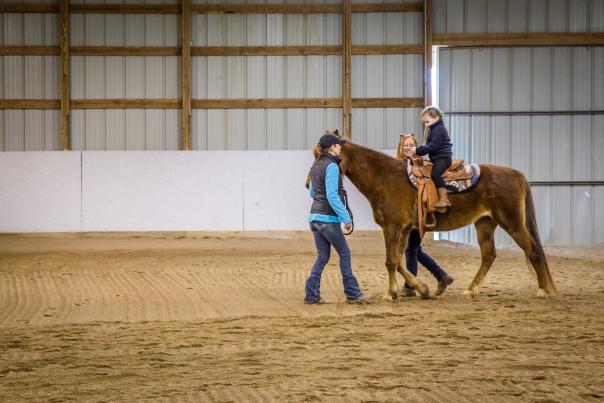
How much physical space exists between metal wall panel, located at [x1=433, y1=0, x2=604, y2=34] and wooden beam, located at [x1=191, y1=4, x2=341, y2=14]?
8.84 feet

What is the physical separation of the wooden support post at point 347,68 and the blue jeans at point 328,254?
11458 mm

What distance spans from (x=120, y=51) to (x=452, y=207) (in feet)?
43.4

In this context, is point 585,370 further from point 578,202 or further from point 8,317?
point 578,202

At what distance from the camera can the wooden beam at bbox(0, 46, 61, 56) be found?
20938mm

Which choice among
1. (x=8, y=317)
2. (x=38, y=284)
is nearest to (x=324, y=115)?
(x=38, y=284)

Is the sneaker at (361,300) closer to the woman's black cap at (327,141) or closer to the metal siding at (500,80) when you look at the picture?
the woman's black cap at (327,141)

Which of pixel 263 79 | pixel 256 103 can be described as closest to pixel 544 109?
pixel 263 79

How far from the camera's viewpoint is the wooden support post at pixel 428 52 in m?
20.6

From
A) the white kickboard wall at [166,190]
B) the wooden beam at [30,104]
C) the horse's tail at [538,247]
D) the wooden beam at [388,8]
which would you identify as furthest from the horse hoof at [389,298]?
the wooden beam at [30,104]

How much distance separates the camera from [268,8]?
69.0 ft

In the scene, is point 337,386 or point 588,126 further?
point 588,126

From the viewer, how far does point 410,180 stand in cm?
979

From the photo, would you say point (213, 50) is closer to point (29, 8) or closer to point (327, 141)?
point (29, 8)

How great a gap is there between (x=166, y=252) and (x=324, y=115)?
6270 mm
